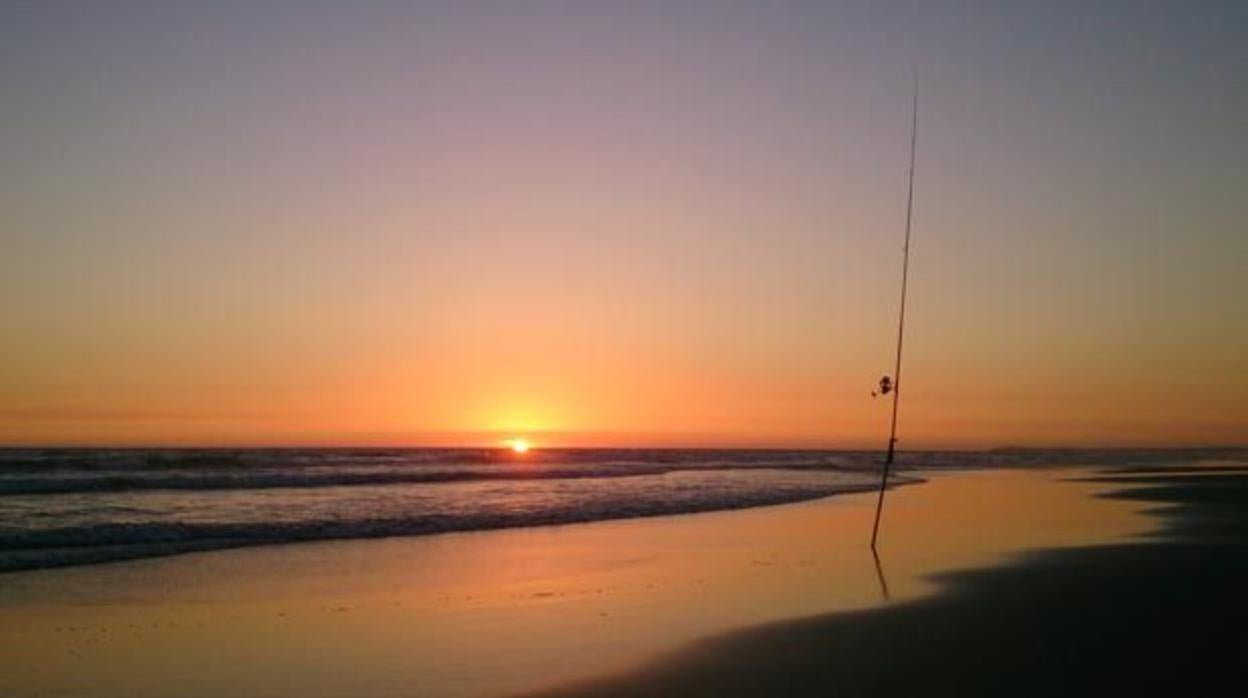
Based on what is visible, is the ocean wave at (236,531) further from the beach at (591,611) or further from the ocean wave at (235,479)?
the ocean wave at (235,479)

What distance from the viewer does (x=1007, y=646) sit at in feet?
33.9

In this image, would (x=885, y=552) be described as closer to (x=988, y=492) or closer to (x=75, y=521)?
(x=75, y=521)

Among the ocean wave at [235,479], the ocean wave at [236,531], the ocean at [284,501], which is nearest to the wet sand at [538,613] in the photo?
the ocean wave at [236,531]

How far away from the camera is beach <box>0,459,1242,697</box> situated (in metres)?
9.42

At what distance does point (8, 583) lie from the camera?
49.0ft

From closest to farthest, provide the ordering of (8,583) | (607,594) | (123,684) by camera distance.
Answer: (123,684), (607,594), (8,583)

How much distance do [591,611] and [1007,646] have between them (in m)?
4.60

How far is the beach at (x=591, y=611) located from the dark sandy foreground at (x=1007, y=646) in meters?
0.05

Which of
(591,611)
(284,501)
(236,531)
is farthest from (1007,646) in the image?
(284,501)

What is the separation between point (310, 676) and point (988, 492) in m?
31.4

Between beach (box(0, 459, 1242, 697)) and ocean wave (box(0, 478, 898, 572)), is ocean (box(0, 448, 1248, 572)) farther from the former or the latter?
beach (box(0, 459, 1242, 697))

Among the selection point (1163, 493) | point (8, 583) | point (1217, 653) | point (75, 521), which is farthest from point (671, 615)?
point (1163, 493)

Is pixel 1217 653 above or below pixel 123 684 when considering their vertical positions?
above

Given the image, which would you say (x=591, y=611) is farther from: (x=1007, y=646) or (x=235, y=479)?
(x=235, y=479)
